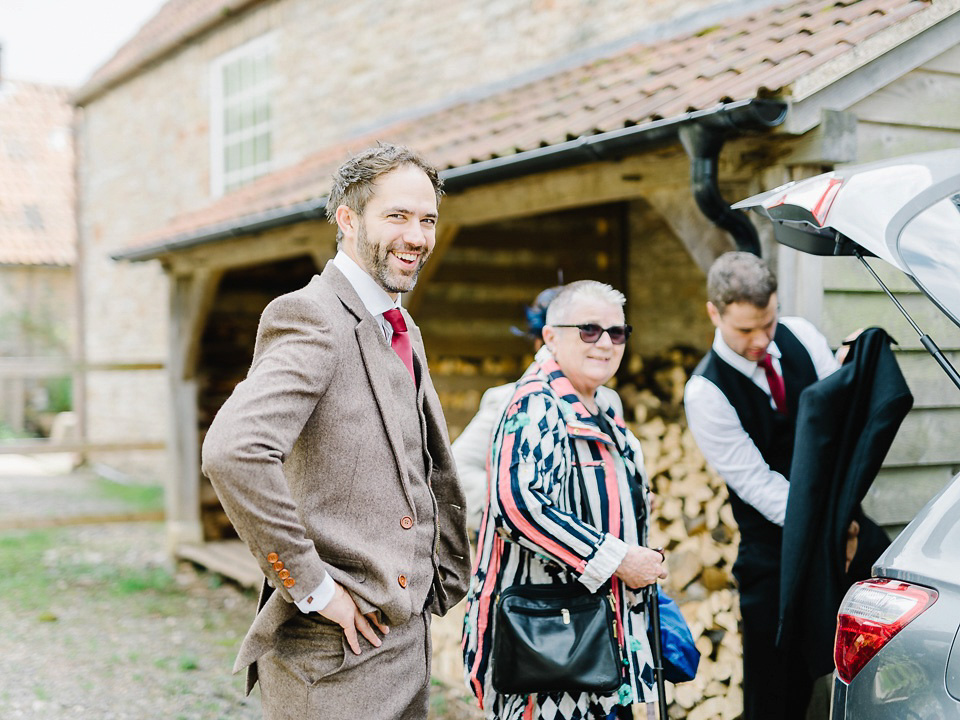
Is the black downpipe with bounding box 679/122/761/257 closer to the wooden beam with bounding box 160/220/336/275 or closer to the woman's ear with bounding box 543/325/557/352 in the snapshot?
the woman's ear with bounding box 543/325/557/352

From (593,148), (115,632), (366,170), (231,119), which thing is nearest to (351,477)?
(366,170)

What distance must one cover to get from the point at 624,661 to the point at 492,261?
507 centimetres

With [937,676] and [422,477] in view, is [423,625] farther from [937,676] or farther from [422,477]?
[937,676]

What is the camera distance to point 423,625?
89.6 inches

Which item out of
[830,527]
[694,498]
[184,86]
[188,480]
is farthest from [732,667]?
[184,86]

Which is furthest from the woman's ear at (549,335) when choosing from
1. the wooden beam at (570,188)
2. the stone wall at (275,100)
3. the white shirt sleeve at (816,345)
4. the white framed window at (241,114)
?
the white framed window at (241,114)

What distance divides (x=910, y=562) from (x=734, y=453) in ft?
3.96

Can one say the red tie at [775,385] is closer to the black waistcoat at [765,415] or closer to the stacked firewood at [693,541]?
the black waistcoat at [765,415]

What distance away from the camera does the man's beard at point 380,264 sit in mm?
2174

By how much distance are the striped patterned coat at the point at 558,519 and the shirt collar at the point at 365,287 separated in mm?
733

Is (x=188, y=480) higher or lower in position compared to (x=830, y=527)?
lower

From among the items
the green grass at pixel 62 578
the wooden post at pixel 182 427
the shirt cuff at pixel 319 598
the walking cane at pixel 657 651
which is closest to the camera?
the shirt cuff at pixel 319 598

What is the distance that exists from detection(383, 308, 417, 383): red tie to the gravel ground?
2.70 meters

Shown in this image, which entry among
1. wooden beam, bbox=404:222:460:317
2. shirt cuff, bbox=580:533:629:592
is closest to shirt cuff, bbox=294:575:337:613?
shirt cuff, bbox=580:533:629:592
